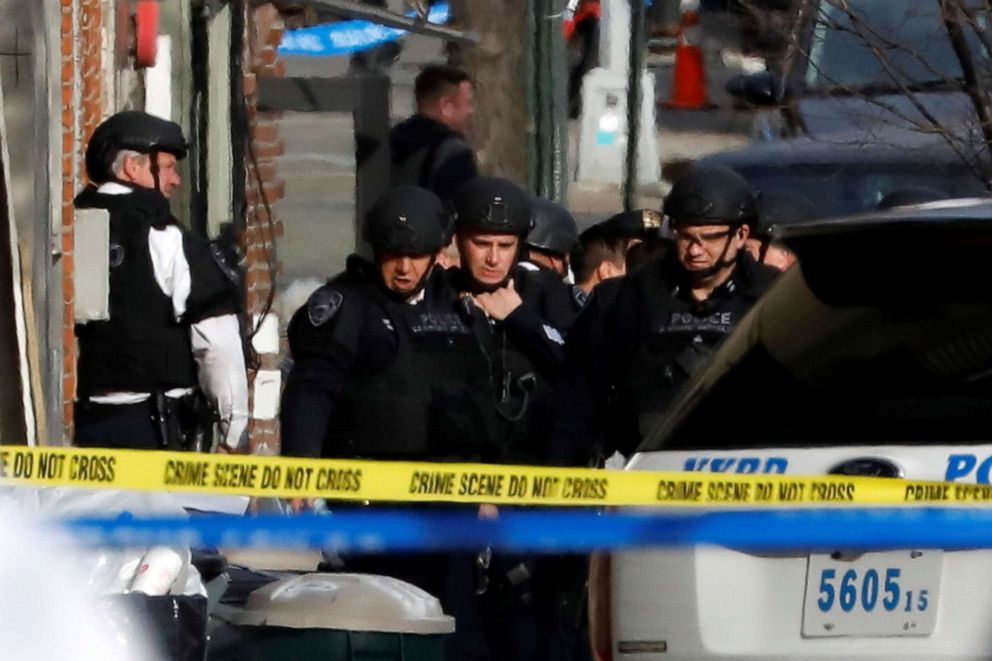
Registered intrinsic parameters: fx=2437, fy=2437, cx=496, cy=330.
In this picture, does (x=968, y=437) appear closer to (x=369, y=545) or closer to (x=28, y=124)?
(x=369, y=545)

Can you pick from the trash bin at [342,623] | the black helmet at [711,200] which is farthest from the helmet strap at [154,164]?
the trash bin at [342,623]

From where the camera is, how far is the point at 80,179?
9352 millimetres

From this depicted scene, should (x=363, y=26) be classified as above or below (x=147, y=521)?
below

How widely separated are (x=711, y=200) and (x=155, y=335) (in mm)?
2067

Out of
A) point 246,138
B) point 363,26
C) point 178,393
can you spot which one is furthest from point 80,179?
point 363,26

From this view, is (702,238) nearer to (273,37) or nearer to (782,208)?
(782,208)

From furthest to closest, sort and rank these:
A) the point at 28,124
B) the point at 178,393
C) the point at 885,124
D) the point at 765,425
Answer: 1. the point at 885,124
2. the point at 178,393
3. the point at 28,124
4. the point at 765,425

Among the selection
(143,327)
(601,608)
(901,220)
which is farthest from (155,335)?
(901,220)

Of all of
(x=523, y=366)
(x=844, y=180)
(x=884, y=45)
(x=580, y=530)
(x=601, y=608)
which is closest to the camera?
(x=580, y=530)

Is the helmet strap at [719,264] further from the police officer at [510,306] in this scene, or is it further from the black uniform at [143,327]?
the black uniform at [143,327]

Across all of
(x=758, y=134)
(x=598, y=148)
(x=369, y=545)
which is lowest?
(x=598, y=148)

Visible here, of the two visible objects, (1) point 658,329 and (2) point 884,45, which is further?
(2) point 884,45

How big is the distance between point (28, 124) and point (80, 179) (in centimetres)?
164

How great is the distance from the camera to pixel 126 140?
834 centimetres
